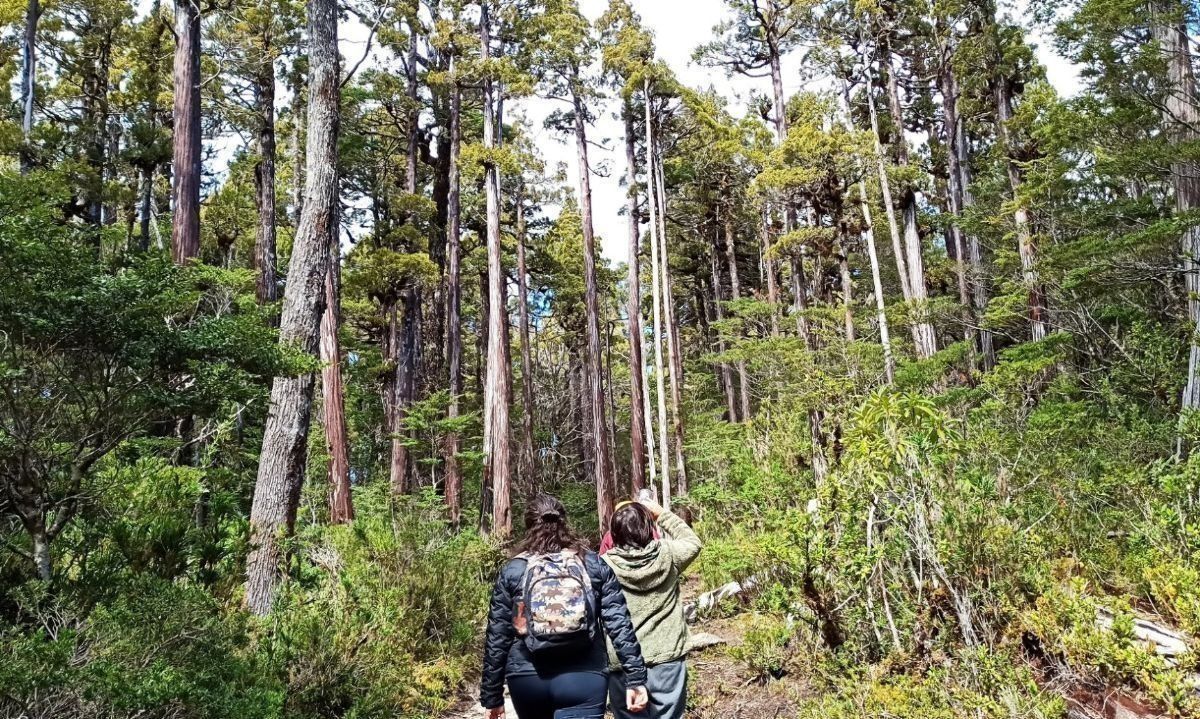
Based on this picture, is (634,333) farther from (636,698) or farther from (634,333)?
(636,698)

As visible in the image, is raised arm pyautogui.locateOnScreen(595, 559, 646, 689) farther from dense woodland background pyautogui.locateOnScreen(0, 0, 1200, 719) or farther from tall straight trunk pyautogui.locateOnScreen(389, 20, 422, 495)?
tall straight trunk pyautogui.locateOnScreen(389, 20, 422, 495)

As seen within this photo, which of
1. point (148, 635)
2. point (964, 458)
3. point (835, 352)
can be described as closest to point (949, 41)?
point (835, 352)

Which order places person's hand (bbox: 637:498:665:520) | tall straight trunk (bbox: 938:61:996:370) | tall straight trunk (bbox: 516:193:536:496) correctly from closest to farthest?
person's hand (bbox: 637:498:665:520) → tall straight trunk (bbox: 938:61:996:370) → tall straight trunk (bbox: 516:193:536:496)

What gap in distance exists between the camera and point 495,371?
13383mm

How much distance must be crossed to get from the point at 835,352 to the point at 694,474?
5988mm

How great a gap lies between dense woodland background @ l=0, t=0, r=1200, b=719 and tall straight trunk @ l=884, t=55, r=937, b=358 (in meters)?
0.11

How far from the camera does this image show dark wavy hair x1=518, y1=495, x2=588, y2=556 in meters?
2.88

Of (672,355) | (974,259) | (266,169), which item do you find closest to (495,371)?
(672,355)

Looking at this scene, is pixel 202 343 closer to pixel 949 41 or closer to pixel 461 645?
pixel 461 645

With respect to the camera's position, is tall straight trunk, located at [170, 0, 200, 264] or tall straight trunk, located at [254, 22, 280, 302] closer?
tall straight trunk, located at [170, 0, 200, 264]

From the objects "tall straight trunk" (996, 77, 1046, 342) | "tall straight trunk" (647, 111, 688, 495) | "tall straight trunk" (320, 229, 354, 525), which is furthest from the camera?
"tall straight trunk" (647, 111, 688, 495)

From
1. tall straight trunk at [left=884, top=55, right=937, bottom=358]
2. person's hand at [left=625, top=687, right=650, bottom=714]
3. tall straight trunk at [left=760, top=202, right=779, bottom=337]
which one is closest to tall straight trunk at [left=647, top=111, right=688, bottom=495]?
tall straight trunk at [left=760, top=202, right=779, bottom=337]

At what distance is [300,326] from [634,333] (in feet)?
39.0

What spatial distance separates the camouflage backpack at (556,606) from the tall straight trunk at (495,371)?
31.5 feet
